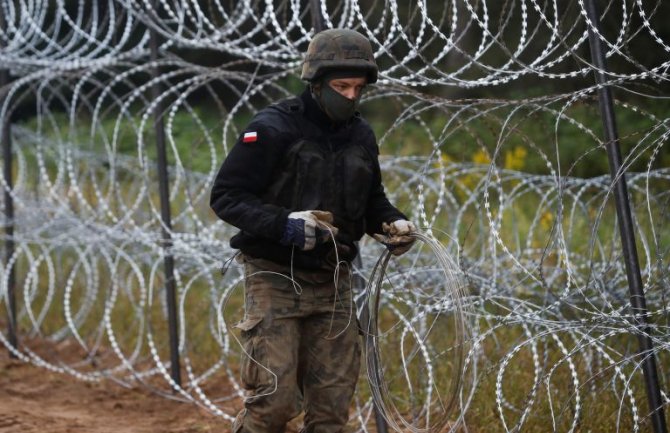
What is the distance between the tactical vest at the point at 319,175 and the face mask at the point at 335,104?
0.10m

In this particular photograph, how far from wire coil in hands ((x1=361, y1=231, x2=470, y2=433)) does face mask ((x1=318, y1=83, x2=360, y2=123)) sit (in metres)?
0.50

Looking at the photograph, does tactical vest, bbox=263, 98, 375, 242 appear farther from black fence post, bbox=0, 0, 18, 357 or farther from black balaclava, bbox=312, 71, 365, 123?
black fence post, bbox=0, 0, 18, 357

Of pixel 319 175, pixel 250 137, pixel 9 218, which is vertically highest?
pixel 9 218

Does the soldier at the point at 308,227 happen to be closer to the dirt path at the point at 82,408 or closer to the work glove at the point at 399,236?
the work glove at the point at 399,236

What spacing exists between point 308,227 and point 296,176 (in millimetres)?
293

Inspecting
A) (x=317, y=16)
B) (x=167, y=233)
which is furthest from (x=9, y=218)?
(x=317, y=16)

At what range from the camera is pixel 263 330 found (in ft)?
13.9

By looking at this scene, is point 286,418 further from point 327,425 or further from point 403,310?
point 403,310

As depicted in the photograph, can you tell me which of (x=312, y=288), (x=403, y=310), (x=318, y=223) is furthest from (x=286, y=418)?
(x=403, y=310)

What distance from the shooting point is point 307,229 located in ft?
13.1

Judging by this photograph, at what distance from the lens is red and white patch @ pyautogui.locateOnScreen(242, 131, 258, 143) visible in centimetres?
412

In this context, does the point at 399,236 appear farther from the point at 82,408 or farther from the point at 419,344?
the point at 82,408

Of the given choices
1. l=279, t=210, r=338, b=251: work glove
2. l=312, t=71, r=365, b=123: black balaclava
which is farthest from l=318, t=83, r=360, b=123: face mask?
l=279, t=210, r=338, b=251: work glove

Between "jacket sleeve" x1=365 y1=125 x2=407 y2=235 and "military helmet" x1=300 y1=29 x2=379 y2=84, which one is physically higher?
"military helmet" x1=300 y1=29 x2=379 y2=84
